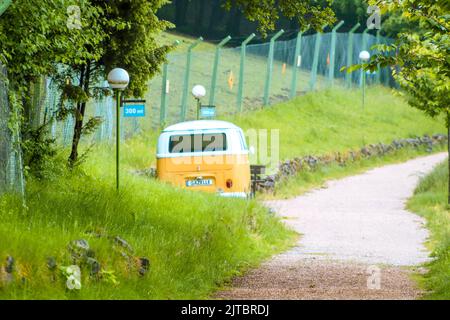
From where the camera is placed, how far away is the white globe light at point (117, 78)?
625 inches

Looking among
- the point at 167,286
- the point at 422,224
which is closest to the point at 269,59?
the point at 422,224

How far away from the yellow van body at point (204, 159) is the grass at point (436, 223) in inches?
157

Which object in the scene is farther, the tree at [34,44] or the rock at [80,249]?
the tree at [34,44]

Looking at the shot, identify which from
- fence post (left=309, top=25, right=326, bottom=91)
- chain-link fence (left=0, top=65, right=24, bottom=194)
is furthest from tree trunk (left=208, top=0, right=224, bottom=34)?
chain-link fence (left=0, top=65, right=24, bottom=194)

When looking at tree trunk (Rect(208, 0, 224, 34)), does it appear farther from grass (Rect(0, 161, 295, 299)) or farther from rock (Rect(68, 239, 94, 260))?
rock (Rect(68, 239, 94, 260))

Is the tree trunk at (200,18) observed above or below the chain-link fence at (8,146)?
above

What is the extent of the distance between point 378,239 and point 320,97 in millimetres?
24564

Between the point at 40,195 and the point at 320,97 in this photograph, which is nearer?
the point at 40,195

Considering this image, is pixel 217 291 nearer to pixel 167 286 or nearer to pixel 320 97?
pixel 167 286

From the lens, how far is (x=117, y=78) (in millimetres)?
15938

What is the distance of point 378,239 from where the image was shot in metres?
21.5

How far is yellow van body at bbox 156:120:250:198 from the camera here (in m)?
22.9

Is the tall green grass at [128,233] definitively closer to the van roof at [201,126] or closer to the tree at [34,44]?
the tree at [34,44]

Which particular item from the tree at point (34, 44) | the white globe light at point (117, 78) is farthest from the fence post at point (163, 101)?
the tree at point (34, 44)
